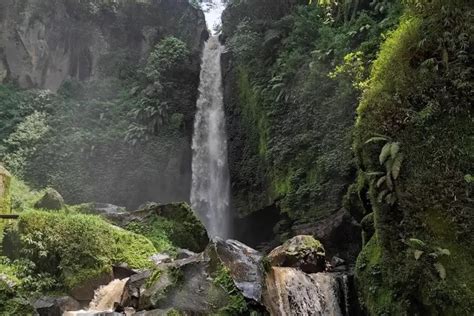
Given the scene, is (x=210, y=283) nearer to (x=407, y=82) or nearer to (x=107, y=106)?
(x=407, y=82)

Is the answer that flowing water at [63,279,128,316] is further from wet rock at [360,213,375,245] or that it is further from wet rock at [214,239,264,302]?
wet rock at [360,213,375,245]

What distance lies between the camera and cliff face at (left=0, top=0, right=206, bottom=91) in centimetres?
2547

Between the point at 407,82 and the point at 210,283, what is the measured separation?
5.08 meters

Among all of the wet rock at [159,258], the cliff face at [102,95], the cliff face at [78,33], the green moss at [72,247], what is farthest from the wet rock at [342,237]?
the cliff face at [78,33]

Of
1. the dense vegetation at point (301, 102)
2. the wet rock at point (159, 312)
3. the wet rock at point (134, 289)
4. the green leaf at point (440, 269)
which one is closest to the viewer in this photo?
the wet rock at point (159, 312)

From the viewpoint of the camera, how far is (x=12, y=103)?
23797 millimetres

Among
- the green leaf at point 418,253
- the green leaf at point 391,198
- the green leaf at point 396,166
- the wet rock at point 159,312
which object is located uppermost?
the green leaf at point 396,166

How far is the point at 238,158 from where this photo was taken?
64.8 ft

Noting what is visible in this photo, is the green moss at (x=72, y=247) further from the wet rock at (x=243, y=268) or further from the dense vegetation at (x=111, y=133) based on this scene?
the dense vegetation at (x=111, y=133)

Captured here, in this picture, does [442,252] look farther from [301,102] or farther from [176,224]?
[301,102]

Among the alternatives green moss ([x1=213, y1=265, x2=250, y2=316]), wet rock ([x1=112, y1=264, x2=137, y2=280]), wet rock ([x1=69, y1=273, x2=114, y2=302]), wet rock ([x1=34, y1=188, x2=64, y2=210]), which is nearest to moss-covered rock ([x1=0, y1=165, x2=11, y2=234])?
wet rock ([x1=34, y1=188, x2=64, y2=210])

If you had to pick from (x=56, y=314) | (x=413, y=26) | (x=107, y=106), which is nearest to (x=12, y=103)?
(x=107, y=106)

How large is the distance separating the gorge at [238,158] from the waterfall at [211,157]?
81 mm

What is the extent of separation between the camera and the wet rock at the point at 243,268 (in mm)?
7949
